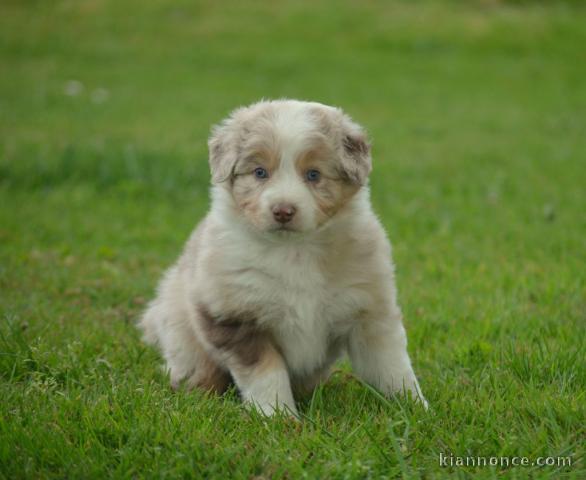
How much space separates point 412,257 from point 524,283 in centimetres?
115

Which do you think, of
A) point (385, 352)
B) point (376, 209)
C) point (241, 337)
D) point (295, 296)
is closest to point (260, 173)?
point (295, 296)

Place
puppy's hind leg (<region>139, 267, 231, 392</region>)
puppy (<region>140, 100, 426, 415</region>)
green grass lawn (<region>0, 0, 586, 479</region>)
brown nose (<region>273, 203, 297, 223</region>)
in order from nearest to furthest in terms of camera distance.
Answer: green grass lawn (<region>0, 0, 586, 479</region>) → brown nose (<region>273, 203, 297, 223</region>) → puppy (<region>140, 100, 426, 415</region>) → puppy's hind leg (<region>139, 267, 231, 392</region>)

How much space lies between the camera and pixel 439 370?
4.06 meters

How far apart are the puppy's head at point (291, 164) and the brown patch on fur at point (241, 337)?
1.41ft

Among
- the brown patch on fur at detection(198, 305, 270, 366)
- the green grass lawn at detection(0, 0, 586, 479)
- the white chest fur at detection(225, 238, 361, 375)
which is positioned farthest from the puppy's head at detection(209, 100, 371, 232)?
the green grass lawn at detection(0, 0, 586, 479)

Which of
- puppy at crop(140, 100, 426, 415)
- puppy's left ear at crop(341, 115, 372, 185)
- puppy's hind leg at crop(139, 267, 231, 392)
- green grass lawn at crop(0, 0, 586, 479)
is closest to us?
green grass lawn at crop(0, 0, 586, 479)

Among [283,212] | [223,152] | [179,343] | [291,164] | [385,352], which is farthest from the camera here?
[179,343]

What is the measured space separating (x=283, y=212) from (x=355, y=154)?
530 millimetres

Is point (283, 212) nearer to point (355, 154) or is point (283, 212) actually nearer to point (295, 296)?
point (295, 296)

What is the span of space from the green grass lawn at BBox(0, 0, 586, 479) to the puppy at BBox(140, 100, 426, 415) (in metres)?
0.21

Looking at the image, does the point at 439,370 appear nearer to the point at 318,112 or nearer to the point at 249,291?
the point at 249,291

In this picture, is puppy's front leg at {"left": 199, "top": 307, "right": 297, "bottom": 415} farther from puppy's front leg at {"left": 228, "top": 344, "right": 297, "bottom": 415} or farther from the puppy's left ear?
the puppy's left ear

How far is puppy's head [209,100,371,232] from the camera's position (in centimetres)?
344

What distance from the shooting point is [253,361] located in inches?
137
